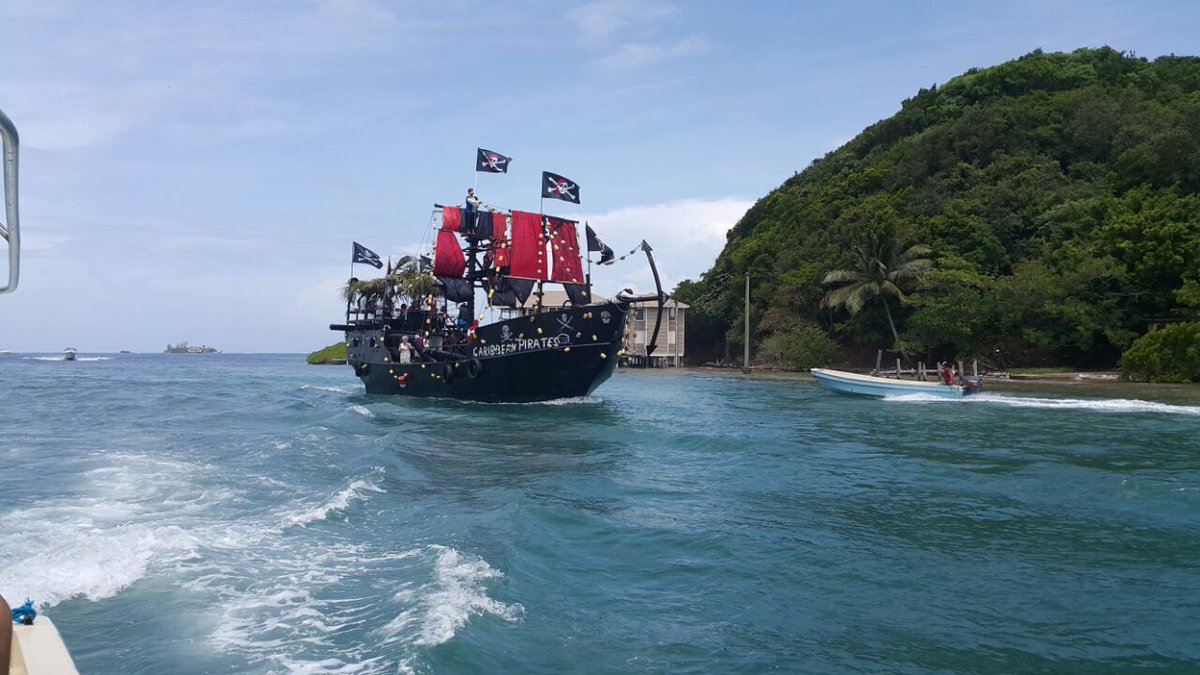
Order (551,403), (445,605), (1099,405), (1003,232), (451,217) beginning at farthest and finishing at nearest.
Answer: (1003,232) → (451,217) → (551,403) → (1099,405) → (445,605)

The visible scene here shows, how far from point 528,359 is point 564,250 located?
7721mm

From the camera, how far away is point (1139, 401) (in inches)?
1014

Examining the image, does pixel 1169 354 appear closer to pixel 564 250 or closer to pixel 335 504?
pixel 564 250

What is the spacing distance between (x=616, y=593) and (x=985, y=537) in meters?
4.57

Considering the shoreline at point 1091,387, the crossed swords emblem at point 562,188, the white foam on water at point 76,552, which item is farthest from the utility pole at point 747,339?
the white foam on water at point 76,552

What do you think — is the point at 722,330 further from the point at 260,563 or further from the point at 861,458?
the point at 260,563

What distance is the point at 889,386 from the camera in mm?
31453

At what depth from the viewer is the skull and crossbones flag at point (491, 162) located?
30.7 meters

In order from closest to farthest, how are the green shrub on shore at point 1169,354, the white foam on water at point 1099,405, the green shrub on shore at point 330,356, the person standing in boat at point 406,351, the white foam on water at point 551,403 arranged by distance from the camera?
1. the white foam on water at point 1099,405
2. the white foam on water at point 551,403
3. the person standing in boat at point 406,351
4. the green shrub on shore at point 1169,354
5. the green shrub on shore at point 330,356

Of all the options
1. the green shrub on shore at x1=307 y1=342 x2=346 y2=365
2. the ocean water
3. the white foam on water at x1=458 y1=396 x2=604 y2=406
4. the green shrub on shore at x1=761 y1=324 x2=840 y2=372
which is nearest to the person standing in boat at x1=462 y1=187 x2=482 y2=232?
the white foam on water at x1=458 y1=396 x2=604 y2=406

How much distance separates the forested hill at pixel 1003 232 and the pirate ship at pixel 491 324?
68.0ft

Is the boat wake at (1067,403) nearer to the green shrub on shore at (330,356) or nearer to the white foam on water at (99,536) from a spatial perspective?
the white foam on water at (99,536)

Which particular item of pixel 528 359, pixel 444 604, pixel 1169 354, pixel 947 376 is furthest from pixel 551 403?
pixel 1169 354

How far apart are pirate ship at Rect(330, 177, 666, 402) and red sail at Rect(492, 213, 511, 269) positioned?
0.04 m
